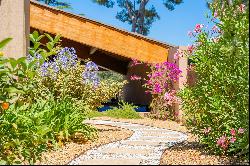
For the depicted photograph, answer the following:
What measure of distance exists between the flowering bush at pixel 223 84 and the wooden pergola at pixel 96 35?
8.94 m

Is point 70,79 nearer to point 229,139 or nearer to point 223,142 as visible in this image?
point 229,139

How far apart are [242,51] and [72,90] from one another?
482 cm

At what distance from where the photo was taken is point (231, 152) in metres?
7.70

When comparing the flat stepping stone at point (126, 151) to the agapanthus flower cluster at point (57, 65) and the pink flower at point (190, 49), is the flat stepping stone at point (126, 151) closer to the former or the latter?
the pink flower at point (190, 49)

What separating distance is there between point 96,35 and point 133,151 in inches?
376

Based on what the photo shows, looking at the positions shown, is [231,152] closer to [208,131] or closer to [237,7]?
Answer: [208,131]

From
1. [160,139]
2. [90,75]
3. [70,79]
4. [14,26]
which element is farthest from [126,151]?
[14,26]

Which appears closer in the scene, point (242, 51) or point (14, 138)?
point (242, 51)

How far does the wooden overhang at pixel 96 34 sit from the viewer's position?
16.8 meters

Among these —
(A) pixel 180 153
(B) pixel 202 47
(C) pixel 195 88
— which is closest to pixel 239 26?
(B) pixel 202 47

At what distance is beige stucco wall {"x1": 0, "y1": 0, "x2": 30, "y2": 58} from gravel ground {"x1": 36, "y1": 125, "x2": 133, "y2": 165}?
2592 mm

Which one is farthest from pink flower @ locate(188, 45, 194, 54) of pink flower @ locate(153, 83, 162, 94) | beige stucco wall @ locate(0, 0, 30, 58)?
pink flower @ locate(153, 83, 162, 94)

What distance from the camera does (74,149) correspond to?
27.8 ft

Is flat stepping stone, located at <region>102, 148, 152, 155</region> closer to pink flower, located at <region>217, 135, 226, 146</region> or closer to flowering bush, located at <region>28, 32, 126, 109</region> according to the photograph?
pink flower, located at <region>217, 135, 226, 146</region>
